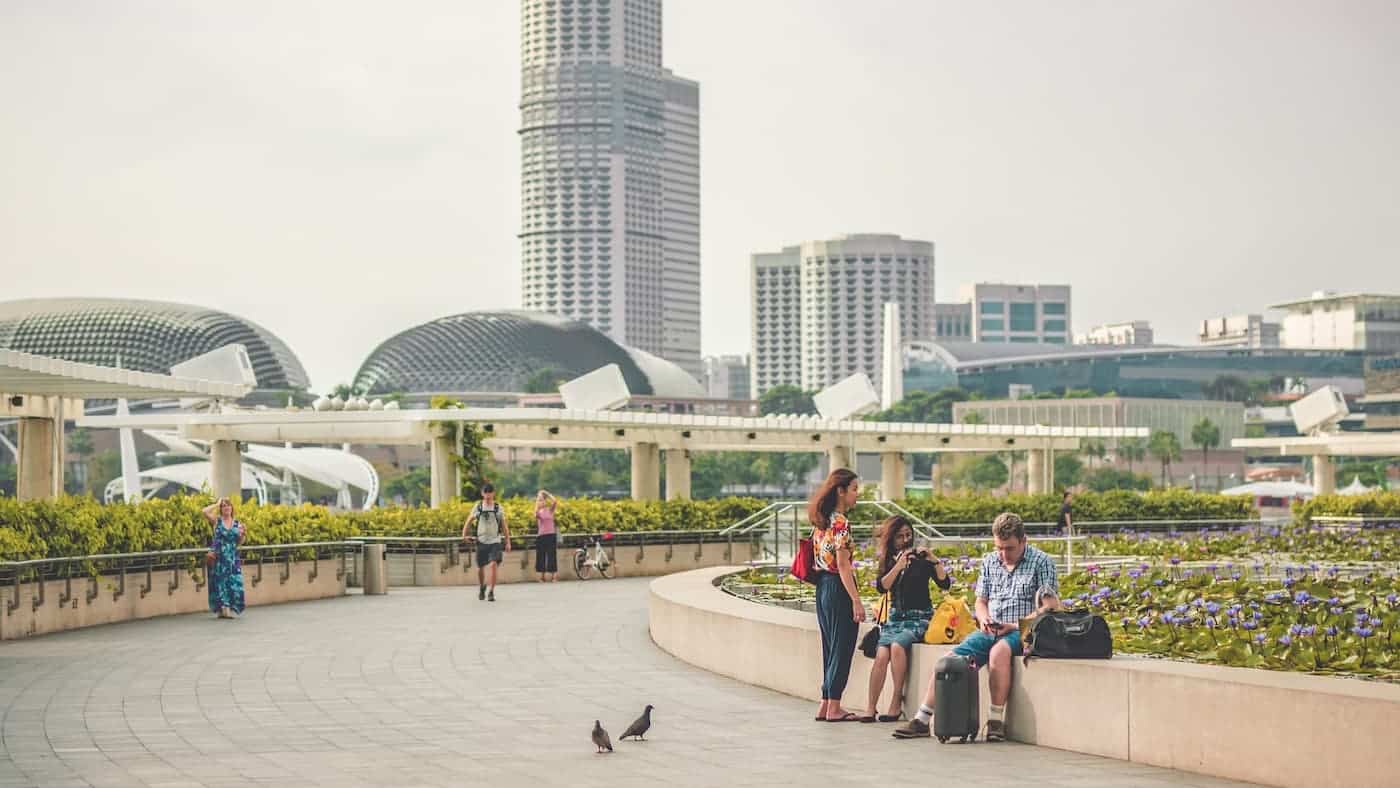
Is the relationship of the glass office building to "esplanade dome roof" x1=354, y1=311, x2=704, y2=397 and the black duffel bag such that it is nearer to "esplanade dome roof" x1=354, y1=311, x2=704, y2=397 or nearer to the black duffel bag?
"esplanade dome roof" x1=354, y1=311, x2=704, y2=397

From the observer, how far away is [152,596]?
20234 millimetres

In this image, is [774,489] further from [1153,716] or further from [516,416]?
[1153,716]

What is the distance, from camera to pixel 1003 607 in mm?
10492

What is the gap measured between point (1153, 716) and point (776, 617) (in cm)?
454

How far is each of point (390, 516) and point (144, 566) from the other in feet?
26.3

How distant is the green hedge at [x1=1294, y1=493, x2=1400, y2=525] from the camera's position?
131 ft

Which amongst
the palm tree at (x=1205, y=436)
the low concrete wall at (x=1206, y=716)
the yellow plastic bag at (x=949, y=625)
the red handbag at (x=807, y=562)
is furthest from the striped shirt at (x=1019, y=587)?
the palm tree at (x=1205, y=436)

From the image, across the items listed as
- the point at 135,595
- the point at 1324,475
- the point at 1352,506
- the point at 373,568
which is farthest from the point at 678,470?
the point at 135,595

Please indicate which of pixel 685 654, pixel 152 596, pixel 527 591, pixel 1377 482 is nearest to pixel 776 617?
pixel 685 654

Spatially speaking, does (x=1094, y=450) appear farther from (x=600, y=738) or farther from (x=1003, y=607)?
(x=600, y=738)

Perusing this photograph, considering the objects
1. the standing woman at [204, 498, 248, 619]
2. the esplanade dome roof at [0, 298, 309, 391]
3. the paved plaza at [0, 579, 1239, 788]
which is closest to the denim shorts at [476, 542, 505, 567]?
the standing woman at [204, 498, 248, 619]

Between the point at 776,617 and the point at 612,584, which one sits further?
the point at 612,584

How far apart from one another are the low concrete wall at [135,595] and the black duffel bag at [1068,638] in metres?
11.1

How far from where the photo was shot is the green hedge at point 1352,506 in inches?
1575
